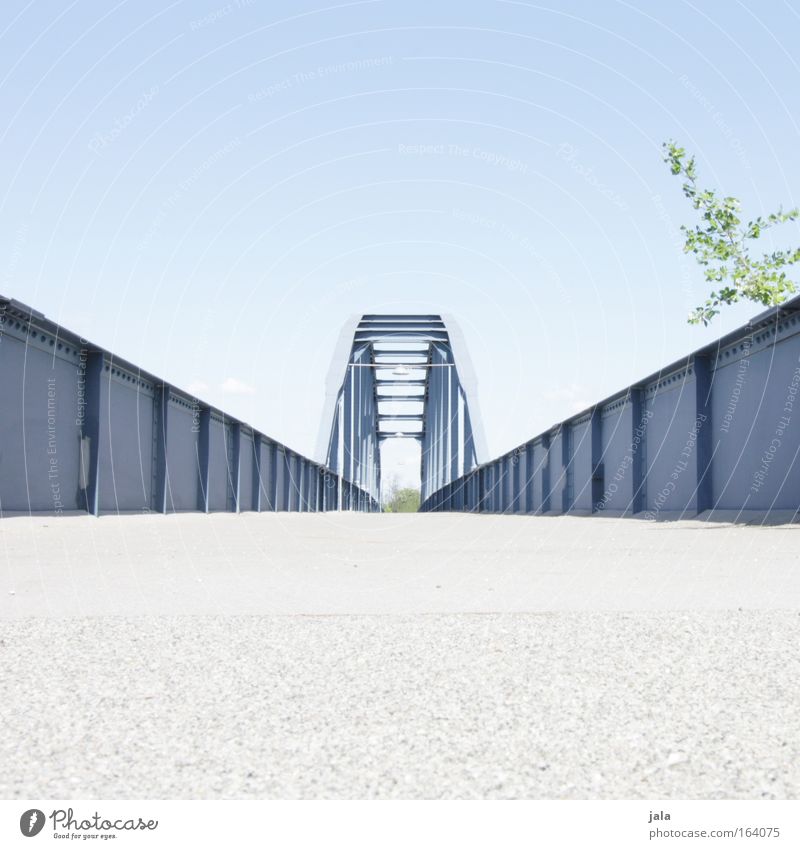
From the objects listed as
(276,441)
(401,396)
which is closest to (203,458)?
(276,441)

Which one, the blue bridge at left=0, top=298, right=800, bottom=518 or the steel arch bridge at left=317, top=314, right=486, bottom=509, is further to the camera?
the steel arch bridge at left=317, top=314, right=486, bottom=509

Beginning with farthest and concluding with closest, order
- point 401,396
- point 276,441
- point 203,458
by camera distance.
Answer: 1. point 401,396
2. point 276,441
3. point 203,458

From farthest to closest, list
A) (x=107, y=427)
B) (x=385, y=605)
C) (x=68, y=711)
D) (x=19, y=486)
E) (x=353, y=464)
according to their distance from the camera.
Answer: (x=353, y=464), (x=107, y=427), (x=19, y=486), (x=385, y=605), (x=68, y=711)

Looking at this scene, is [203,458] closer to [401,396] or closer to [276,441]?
[276,441]

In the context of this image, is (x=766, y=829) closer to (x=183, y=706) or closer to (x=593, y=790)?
(x=593, y=790)

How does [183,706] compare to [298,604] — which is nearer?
[183,706]

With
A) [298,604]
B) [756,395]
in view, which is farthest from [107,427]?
[298,604]

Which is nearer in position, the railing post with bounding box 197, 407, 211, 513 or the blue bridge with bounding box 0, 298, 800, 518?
the blue bridge with bounding box 0, 298, 800, 518

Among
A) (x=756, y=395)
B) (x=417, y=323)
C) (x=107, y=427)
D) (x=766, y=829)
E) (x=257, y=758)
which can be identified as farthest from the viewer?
(x=417, y=323)

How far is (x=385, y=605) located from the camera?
15.7 feet

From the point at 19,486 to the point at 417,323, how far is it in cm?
4891

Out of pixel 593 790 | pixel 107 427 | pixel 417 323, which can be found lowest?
pixel 593 790

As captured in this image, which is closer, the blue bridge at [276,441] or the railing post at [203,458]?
the blue bridge at [276,441]

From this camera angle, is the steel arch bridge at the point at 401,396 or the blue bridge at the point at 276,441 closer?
the blue bridge at the point at 276,441
